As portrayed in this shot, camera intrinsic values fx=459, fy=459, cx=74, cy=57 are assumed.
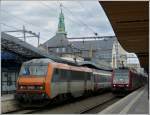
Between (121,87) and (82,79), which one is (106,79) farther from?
(82,79)

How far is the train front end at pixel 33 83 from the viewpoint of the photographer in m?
22.6

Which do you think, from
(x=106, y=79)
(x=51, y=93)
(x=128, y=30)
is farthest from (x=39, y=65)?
(x=106, y=79)

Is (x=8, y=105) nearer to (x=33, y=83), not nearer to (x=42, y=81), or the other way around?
(x=33, y=83)

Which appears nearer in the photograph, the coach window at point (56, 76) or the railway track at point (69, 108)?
the railway track at point (69, 108)

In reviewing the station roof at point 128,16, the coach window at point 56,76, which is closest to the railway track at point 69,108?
the coach window at point 56,76

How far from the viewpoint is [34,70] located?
23.7m

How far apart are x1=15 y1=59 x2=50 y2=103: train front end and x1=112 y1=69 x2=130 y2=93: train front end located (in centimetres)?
1500

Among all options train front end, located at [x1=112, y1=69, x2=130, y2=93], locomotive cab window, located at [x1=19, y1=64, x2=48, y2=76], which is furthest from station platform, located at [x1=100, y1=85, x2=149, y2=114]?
train front end, located at [x1=112, y1=69, x2=130, y2=93]

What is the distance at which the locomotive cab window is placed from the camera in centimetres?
2344

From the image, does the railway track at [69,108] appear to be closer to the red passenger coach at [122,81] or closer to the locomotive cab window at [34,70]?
the locomotive cab window at [34,70]

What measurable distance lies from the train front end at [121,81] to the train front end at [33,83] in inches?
591

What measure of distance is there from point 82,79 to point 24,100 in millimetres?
9145

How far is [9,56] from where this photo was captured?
28.8 m

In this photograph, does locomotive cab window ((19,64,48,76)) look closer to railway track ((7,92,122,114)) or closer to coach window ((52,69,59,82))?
coach window ((52,69,59,82))
